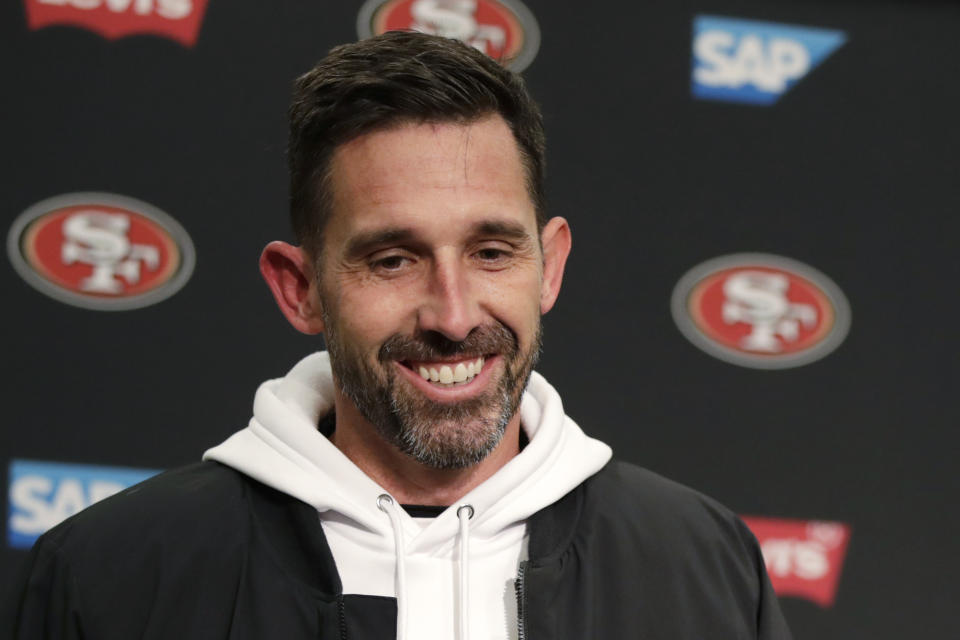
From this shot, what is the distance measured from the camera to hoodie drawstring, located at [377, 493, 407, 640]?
35.3 inches

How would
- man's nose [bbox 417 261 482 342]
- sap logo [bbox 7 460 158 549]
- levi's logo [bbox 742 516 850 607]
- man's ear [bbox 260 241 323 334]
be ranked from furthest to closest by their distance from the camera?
levi's logo [bbox 742 516 850 607] → sap logo [bbox 7 460 158 549] → man's ear [bbox 260 241 323 334] → man's nose [bbox 417 261 482 342]

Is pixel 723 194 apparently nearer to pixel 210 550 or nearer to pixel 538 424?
pixel 538 424

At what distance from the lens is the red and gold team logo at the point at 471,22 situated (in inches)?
64.0

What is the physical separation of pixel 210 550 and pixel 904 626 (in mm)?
1059

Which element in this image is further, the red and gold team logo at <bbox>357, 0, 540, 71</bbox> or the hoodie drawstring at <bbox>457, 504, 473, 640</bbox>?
the red and gold team logo at <bbox>357, 0, 540, 71</bbox>

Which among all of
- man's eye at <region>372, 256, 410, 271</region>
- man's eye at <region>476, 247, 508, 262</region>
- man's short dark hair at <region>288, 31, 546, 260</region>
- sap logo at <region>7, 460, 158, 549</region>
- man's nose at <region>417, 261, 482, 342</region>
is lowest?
sap logo at <region>7, 460, 158, 549</region>

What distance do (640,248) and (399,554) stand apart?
823mm

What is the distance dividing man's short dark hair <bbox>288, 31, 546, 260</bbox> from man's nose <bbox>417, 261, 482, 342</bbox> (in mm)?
114

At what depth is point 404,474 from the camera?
97 cm

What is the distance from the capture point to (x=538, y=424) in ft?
3.41

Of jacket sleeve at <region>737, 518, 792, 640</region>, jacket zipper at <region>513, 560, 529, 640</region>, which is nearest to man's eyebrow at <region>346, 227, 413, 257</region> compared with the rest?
jacket zipper at <region>513, 560, 529, 640</region>

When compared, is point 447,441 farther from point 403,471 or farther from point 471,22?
point 471,22

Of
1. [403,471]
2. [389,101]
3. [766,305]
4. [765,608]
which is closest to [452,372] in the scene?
[403,471]

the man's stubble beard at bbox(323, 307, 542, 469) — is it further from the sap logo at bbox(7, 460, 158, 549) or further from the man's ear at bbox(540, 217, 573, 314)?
the sap logo at bbox(7, 460, 158, 549)
